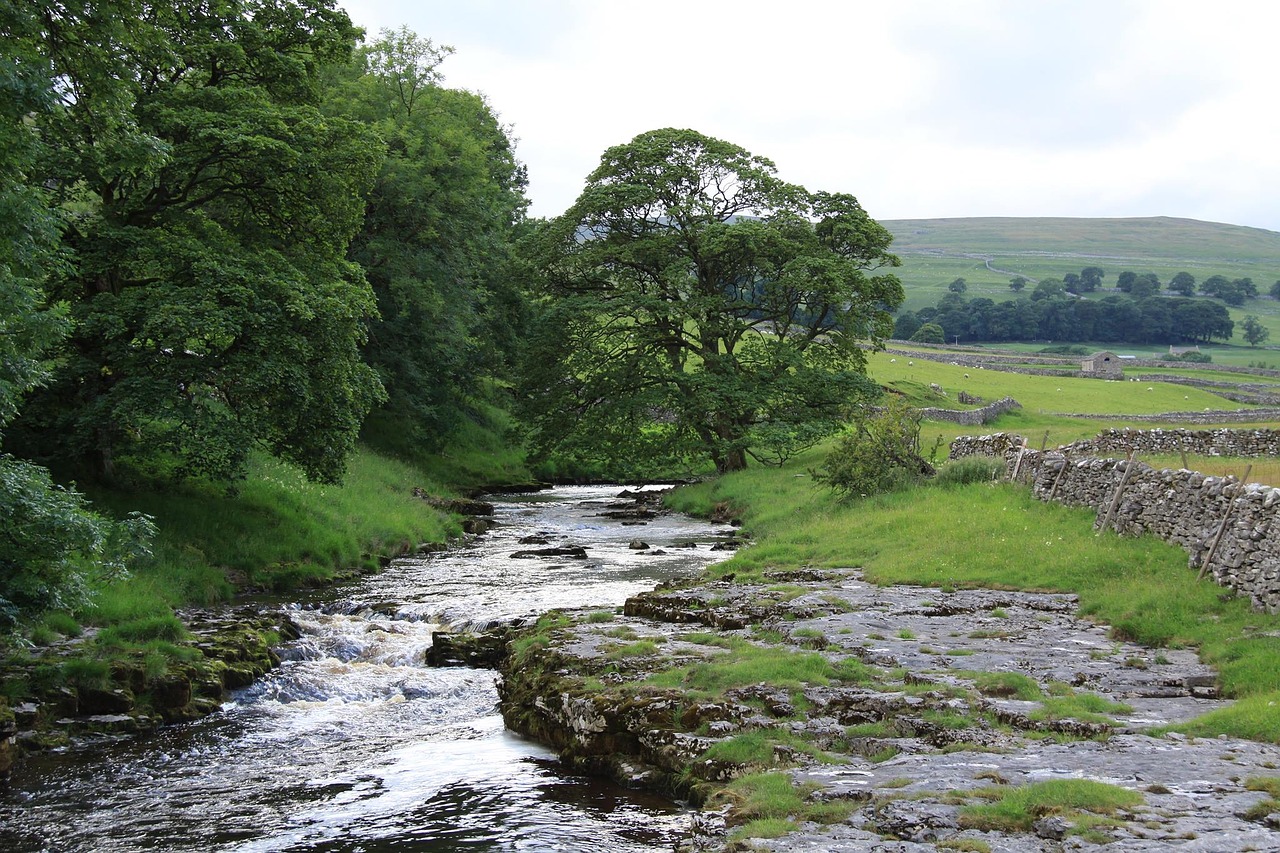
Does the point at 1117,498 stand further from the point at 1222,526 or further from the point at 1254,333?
the point at 1254,333

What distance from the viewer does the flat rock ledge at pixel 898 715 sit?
28.5 feet

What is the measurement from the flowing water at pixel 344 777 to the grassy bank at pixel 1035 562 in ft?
20.5

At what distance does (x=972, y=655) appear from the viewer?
14.3 metres

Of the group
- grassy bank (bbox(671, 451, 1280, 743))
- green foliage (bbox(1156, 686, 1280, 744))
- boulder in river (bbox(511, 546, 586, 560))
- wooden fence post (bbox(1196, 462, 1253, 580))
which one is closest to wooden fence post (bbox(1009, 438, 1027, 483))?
grassy bank (bbox(671, 451, 1280, 743))

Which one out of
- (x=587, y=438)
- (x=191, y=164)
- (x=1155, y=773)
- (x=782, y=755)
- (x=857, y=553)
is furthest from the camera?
(x=587, y=438)

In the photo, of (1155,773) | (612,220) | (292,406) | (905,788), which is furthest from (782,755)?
(612,220)

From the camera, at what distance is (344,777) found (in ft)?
40.6

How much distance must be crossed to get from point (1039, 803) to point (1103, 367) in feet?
348

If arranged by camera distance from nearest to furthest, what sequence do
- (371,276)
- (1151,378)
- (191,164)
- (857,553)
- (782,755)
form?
(782,755) → (191,164) → (857,553) → (371,276) → (1151,378)

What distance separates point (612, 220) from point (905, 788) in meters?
38.6

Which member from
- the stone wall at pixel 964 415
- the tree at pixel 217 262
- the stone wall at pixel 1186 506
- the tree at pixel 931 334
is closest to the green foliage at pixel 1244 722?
the stone wall at pixel 1186 506

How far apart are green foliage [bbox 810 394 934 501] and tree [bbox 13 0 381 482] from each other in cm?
1415

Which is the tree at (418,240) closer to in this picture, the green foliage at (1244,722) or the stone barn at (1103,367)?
the green foliage at (1244,722)

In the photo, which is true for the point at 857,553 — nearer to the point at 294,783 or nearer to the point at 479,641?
the point at 479,641
